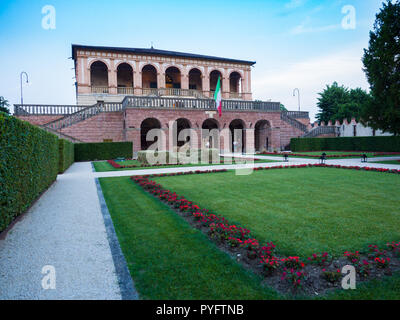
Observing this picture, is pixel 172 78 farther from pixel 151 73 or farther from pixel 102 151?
pixel 102 151

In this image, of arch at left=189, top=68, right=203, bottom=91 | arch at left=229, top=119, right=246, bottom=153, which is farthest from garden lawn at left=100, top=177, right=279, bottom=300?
arch at left=189, top=68, right=203, bottom=91

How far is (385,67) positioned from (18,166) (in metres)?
22.0

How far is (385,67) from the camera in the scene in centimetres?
1798

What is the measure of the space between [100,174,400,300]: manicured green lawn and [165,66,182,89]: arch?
37.1 metres

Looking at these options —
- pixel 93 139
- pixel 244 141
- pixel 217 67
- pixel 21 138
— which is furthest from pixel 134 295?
pixel 217 67

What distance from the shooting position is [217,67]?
40250 mm

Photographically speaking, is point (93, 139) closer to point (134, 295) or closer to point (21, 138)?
point (21, 138)

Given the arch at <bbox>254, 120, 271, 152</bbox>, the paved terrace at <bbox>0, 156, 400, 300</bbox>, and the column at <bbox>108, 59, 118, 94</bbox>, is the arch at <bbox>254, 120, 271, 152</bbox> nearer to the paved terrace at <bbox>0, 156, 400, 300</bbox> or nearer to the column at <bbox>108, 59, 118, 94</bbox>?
the column at <bbox>108, 59, 118, 94</bbox>

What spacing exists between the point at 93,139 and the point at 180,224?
23021 mm

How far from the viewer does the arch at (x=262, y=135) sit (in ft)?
105

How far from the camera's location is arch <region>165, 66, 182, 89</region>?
40.3 m

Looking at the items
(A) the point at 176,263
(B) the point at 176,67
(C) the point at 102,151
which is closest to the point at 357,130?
(B) the point at 176,67

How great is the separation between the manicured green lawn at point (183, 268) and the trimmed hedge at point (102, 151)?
64.2 feet
